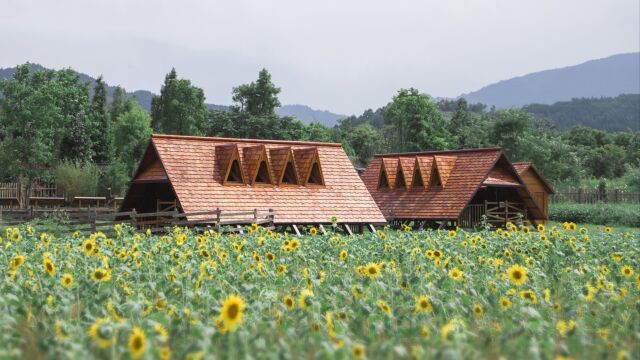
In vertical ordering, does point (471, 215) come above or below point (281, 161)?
below

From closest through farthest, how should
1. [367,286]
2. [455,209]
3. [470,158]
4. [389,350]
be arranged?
[389,350]
[367,286]
[455,209]
[470,158]

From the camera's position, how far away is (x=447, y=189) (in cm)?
3111

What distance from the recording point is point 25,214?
3253 centimetres

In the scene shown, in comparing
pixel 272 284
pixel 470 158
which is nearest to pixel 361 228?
pixel 470 158

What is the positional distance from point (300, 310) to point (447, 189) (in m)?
25.2

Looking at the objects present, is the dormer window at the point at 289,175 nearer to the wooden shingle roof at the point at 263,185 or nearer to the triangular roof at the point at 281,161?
the triangular roof at the point at 281,161

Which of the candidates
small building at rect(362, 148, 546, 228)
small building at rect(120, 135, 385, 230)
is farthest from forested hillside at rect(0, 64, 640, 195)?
small building at rect(120, 135, 385, 230)

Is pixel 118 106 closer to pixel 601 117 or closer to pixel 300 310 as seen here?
pixel 300 310

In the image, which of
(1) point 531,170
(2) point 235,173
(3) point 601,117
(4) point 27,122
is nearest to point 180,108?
(4) point 27,122

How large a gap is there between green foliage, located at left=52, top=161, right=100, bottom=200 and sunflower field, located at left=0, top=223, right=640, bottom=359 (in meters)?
44.0

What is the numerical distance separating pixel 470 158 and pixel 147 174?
1301 centimetres

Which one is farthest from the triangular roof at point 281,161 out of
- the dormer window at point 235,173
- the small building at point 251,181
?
the dormer window at point 235,173

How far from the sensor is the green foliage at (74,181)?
53188 millimetres

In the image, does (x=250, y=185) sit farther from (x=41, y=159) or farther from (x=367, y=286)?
(x=41, y=159)
